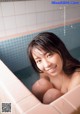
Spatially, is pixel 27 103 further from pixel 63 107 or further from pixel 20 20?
pixel 20 20

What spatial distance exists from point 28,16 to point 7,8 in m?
0.31

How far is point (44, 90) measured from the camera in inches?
50.3

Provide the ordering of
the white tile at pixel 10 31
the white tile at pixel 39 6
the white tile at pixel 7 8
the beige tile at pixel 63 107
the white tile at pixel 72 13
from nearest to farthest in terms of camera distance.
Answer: the beige tile at pixel 63 107
the white tile at pixel 7 8
the white tile at pixel 10 31
the white tile at pixel 39 6
the white tile at pixel 72 13

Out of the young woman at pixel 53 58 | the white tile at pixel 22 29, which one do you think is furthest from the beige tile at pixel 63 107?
the white tile at pixel 22 29

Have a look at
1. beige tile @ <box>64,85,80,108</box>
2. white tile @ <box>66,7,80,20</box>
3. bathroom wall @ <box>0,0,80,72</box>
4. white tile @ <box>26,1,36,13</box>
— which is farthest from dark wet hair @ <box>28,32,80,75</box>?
white tile @ <box>66,7,80,20</box>

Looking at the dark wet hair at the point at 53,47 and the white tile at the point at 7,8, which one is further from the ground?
the white tile at the point at 7,8

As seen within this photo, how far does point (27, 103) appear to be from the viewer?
692mm

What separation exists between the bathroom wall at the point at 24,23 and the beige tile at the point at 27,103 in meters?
1.20

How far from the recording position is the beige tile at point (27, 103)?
26.3 inches

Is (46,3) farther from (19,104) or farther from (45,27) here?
(19,104)

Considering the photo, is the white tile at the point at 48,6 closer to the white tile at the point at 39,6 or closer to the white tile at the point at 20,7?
the white tile at the point at 39,6

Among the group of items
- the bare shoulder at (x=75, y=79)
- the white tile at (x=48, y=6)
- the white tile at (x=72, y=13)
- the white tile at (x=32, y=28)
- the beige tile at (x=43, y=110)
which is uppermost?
the white tile at (x=48, y=6)

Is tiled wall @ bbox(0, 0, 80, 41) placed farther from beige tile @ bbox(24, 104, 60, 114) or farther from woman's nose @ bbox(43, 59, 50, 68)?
beige tile @ bbox(24, 104, 60, 114)

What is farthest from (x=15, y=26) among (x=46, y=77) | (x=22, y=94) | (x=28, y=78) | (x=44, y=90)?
(x=22, y=94)
